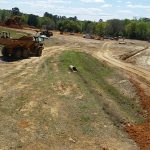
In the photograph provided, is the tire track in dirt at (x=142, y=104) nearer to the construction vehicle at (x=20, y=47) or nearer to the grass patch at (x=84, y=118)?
the grass patch at (x=84, y=118)

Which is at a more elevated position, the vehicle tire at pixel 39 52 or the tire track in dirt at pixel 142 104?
the vehicle tire at pixel 39 52

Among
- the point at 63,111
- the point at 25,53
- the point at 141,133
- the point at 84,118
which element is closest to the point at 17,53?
the point at 25,53

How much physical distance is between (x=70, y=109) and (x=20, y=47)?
21.5 metres

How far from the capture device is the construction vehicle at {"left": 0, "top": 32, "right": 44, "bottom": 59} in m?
42.2

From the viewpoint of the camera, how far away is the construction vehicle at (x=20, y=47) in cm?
4222

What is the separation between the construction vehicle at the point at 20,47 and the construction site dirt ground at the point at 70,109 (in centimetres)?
544

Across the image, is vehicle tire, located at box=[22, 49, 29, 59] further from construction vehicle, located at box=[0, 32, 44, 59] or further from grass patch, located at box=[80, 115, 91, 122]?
grass patch, located at box=[80, 115, 91, 122]

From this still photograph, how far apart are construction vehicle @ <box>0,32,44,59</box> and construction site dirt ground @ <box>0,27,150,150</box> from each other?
17.8 feet

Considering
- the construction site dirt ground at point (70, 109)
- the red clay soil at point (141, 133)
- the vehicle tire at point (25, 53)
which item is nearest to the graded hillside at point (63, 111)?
the construction site dirt ground at point (70, 109)

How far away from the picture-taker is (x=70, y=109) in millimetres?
23188

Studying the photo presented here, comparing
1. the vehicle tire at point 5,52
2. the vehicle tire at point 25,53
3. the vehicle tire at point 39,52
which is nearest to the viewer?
the vehicle tire at point 5,52

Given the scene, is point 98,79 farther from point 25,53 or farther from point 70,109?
point 25,53

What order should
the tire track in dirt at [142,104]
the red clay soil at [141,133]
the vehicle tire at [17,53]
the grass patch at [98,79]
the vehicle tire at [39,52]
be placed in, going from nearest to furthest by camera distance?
1. the red clay soil at [141,133]
2. the tire track in dirt at [142,104]
3. the grass patch at [98,79]
4. the vehicle tire at [17,53]
5. the vehicle tire at [39,52]

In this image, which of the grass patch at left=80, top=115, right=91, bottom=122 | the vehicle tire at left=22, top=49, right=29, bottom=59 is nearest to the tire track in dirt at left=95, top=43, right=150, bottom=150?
the grass patch at left=80, top=115, right=91, bottom=122
